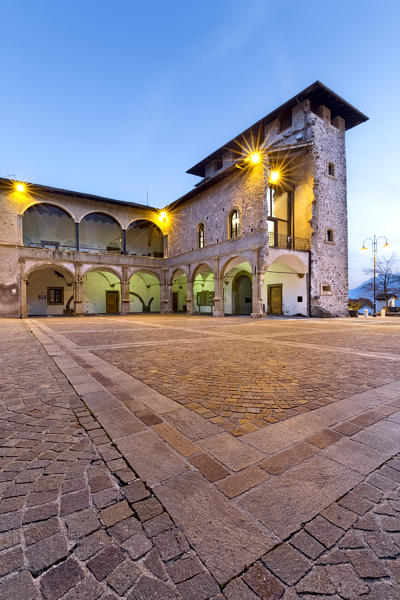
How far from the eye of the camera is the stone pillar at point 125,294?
2461cm

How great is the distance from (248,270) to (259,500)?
22.2 metres

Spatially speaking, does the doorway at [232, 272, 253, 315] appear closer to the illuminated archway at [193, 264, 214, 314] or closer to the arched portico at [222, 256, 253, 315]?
the arched portico at [222, 256, 253, 315]

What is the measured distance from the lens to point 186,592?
1.11 meters

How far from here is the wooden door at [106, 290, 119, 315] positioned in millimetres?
28094

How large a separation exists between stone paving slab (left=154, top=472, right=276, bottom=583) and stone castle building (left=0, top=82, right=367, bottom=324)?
16772 millimetres

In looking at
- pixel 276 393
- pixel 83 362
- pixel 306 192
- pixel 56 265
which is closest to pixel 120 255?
pixel 56 265

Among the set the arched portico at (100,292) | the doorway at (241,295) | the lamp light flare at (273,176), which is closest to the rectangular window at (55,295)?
the arched portico at (100,292)

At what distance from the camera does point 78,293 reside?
22.7m

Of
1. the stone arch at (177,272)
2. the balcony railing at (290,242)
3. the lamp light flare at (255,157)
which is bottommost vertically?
the stone arch at (177,272)

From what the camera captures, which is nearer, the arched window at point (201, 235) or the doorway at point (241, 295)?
the arched window at point (201, 235)

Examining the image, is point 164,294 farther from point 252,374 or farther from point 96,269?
point 252,374

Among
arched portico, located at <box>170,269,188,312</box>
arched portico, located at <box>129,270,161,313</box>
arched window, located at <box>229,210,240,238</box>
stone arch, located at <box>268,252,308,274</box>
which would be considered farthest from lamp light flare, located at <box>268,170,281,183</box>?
arched portico, located at <box>129,270,161,313</box>

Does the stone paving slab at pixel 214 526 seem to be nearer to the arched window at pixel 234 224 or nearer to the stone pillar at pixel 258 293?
the stone pillar at pixel 258 293

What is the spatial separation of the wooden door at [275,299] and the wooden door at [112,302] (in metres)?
15.5
